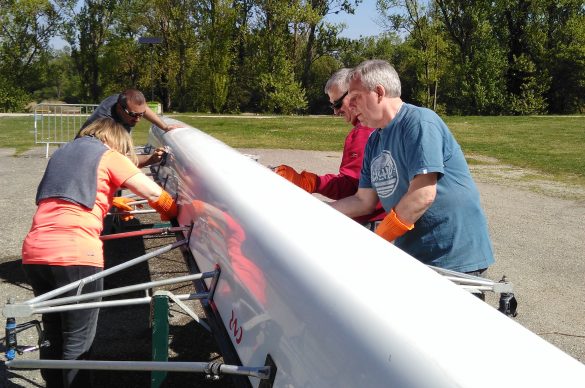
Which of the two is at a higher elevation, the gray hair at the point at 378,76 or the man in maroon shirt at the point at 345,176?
the gray hair at the point at 378,76

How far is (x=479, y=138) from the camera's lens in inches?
836

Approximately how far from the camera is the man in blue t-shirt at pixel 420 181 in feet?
8.95

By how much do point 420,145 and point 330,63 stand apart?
50.9m

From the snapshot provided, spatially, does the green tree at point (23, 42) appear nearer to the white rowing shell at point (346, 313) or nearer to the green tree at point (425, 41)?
the green tree at point (425, 41)

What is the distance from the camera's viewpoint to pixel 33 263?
10.8 feet

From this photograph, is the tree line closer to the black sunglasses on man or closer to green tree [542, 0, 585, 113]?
green tree [542, 0, 585, 113]

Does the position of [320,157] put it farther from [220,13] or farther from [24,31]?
[24,31]

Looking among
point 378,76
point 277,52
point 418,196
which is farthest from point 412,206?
point 277,52

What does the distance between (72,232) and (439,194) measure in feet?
5.82

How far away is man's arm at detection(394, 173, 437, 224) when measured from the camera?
2711 millimetres

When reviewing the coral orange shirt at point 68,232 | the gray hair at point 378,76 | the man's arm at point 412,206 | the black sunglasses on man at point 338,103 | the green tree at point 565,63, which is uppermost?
the green tree at point 565,63

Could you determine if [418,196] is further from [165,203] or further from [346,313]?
[165,203]

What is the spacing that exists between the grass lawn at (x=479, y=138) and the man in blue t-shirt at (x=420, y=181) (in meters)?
10.1

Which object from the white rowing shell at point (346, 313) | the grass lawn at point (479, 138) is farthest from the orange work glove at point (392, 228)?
the grass lawn at point (479, 138)
